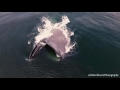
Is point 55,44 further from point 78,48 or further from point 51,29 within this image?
point 51,29

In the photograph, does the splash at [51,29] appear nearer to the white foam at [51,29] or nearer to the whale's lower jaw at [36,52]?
the white foam at [51,29]

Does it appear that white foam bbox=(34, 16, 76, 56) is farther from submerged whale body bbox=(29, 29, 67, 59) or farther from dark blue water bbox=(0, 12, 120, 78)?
dark blue water bbox=(0, 12, 120, 78)

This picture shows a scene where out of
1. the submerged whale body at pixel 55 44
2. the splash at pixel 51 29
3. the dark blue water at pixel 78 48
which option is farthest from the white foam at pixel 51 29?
the dark blue water at pixel 78 48

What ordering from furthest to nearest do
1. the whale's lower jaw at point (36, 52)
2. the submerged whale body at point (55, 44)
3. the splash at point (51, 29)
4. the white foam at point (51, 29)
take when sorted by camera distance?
the white foam at point (51, 29)
the splash at point (51, 29)
the submerged whale body at point (55, 44)
the whale's lower jaw at point (36, 52)

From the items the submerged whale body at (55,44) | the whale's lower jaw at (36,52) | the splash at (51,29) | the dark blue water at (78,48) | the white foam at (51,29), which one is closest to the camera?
the dark blue water at (78,48)

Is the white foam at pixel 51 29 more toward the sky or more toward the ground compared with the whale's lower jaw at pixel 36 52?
more toward the sky

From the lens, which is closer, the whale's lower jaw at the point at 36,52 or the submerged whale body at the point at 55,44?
the whale's lower jaw at the point at 36,52

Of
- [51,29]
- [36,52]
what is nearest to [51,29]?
[51,29]

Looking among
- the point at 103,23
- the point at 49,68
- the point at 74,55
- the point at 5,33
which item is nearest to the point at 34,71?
the point at 49,68
